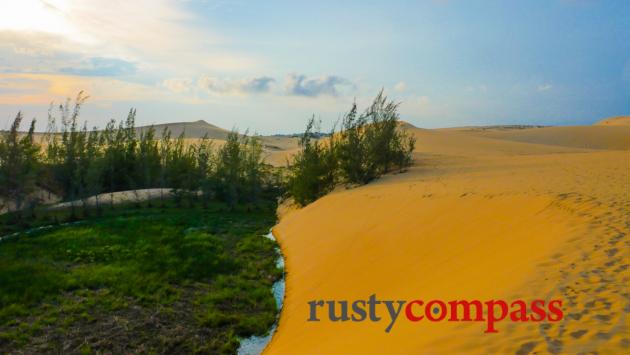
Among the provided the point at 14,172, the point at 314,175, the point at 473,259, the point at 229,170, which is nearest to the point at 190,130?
the point at 229,170

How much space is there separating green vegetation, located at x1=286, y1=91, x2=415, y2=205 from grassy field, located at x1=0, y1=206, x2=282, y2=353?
580cm

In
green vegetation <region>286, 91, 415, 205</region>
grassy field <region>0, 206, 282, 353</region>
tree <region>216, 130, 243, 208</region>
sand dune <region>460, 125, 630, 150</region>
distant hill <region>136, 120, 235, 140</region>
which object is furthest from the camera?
distant hill <region>136, 120, 235, 140</region>

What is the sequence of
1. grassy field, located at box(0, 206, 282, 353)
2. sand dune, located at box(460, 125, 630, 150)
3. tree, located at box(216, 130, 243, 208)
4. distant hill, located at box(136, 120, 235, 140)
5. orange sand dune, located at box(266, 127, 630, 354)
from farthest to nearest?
distant hill, located at box(136, 120, 235, 140), sand dune, located at box(460, 125, 630, 150), tree, located at box(216, 130, 243, 208), grassy field, located at box(0, 206, 282, 353), orange sand dune, located at box(266, 127, 630, 354)

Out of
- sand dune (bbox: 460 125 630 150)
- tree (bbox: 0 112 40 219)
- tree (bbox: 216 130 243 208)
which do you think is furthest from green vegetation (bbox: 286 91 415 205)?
sand dune (bbox: 460 125 630 150)

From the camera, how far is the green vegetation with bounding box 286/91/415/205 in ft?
72.7

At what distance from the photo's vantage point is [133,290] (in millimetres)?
10711

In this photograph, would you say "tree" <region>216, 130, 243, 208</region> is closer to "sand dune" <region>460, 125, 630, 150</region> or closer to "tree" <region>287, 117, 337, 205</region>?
"tree" <region>287, 117, 337, 205</region>

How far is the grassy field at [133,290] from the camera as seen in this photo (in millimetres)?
8359

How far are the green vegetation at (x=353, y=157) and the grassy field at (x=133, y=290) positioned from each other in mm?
5796

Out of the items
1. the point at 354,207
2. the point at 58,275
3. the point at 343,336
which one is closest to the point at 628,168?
the point at 354,207

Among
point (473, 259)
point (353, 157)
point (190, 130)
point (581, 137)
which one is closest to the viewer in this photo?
point (473, 259)

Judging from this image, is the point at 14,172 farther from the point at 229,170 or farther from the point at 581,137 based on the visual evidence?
the point at 581,137

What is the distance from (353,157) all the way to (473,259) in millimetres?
14181

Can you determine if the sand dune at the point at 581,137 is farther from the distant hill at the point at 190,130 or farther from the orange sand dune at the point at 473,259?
the distant hill at the point at 190,130
